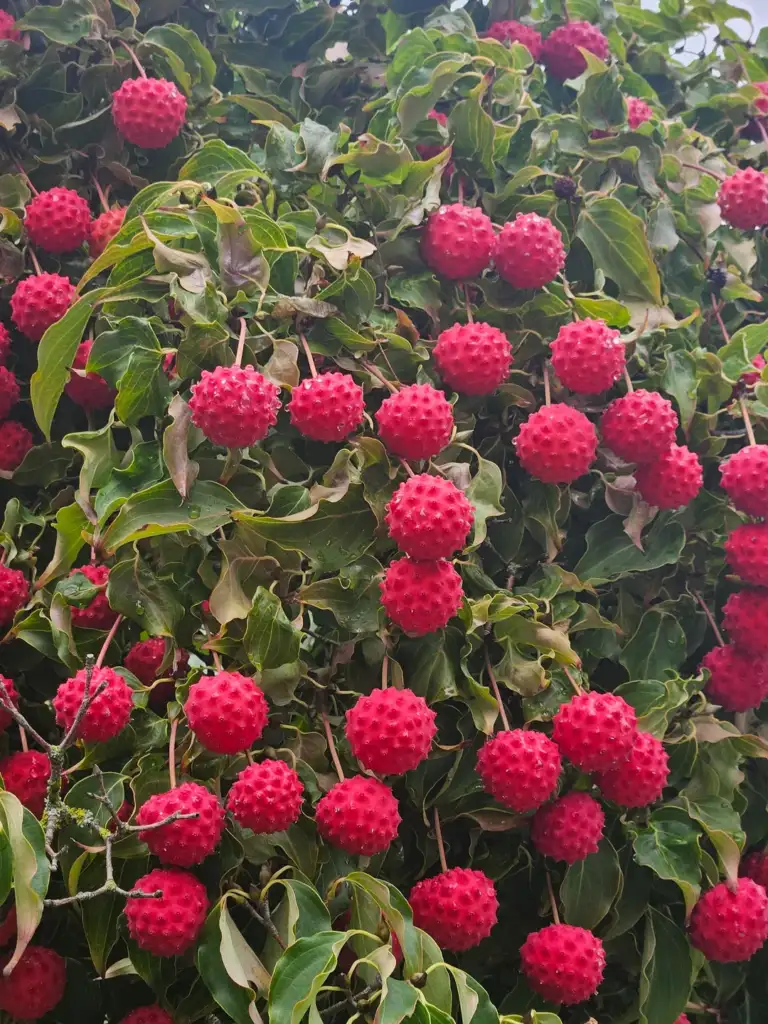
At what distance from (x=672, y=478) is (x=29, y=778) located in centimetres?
103

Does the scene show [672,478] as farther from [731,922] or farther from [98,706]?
[98,706]

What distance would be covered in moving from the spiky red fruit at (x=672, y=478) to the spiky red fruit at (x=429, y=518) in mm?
409

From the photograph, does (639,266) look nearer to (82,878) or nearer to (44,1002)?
(82,878)

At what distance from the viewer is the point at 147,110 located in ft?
5.44

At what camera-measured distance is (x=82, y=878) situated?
1.18 metres

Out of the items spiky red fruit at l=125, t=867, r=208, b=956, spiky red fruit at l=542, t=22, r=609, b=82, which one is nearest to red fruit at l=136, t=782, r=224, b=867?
spiky red fruit at l=125, t=867, r=208, b=956

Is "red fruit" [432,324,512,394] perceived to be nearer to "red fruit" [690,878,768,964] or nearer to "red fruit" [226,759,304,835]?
"red fruit" [226,759,304,835]

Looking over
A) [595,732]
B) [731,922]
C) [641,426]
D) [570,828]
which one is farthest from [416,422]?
[731,922]

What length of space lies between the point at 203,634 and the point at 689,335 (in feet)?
3.35

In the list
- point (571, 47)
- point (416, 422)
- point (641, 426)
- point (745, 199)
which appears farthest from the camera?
point (571, 47)

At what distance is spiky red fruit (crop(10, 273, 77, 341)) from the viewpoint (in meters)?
1.49

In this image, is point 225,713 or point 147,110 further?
point 147,110

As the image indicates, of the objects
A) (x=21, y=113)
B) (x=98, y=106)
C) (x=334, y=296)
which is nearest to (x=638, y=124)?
(x=334, y=296)

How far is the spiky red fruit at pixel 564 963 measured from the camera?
1.23 meters
